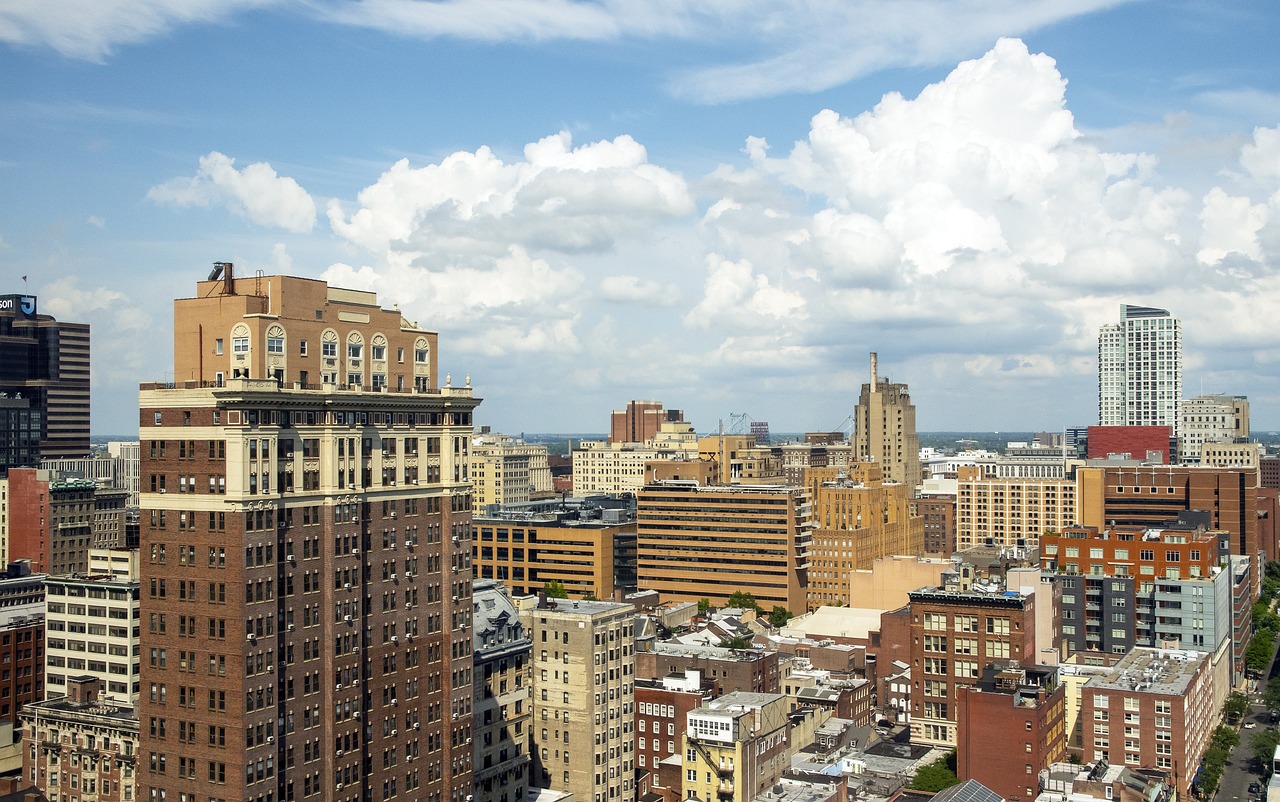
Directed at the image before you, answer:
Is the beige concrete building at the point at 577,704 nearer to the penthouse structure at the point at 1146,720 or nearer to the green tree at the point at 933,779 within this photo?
the green tree at the point at 933,779

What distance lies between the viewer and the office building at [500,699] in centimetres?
12650

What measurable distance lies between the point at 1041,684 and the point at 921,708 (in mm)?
29119

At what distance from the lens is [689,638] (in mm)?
195125

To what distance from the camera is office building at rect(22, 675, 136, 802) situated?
12056 centimetres

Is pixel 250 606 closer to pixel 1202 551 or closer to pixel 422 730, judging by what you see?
pixel 422 730

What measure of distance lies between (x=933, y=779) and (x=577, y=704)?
4481cm

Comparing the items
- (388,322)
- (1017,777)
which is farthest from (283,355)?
(1017,777)

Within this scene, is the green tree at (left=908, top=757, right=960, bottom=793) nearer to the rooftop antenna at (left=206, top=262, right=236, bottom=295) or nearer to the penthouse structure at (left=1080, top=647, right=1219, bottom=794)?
the penthouse structure at (left=1080, top=647, right=1219, bottom=794)

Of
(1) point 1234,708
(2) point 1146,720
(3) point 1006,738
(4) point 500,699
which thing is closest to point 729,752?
(4) point 500,699

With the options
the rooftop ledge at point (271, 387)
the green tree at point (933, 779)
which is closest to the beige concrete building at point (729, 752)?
the green tree at point (933, 779)

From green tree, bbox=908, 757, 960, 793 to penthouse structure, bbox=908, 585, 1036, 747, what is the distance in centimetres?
2490

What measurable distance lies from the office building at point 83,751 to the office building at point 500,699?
114ft

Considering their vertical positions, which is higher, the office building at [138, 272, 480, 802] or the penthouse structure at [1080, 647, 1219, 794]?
the office building at [138, 272, 480, 802]

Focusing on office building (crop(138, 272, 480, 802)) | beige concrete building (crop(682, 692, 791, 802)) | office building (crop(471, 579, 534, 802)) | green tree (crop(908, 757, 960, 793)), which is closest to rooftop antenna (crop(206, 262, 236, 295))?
office building (crop(138, 272, 480, 802))
